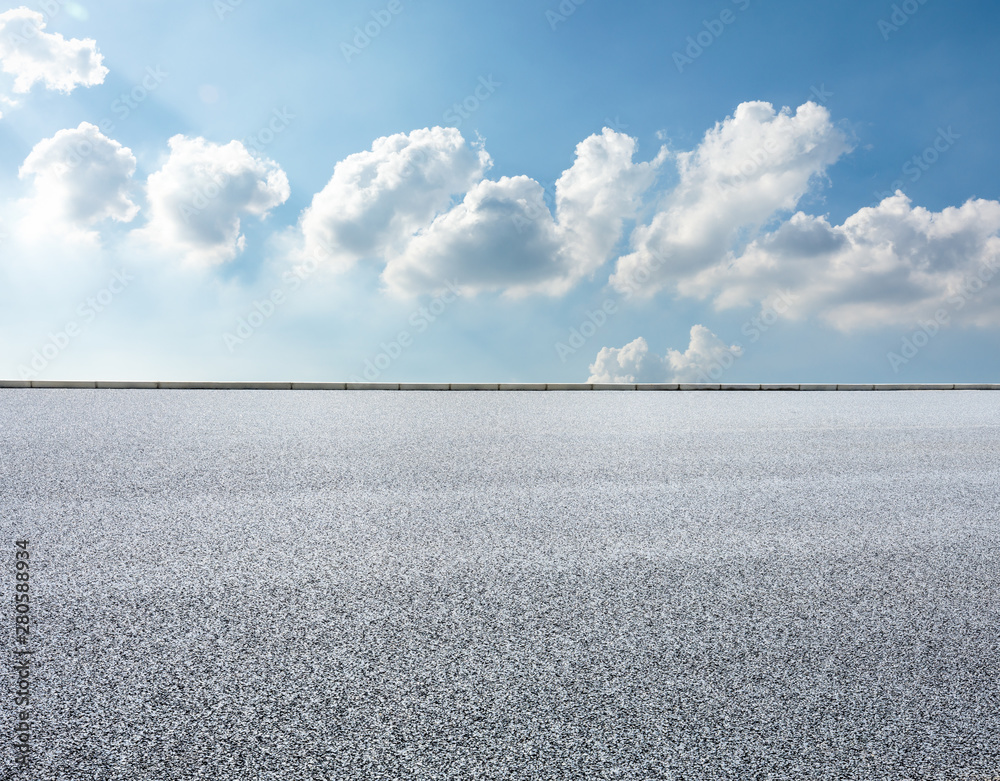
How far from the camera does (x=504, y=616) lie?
219 cm

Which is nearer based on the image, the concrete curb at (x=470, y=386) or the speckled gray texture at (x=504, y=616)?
the speckled gray texture at (x=504, y=616)

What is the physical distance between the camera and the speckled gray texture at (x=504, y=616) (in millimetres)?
1549

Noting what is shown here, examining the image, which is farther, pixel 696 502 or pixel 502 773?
pixel 696 502

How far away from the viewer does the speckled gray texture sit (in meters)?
1.55


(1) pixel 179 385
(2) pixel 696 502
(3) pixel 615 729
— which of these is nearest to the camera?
(3) pixel 615 729

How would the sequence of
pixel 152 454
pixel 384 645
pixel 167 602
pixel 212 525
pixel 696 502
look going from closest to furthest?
1. pixel 384 645
2. pixel 167 602
3. pixel 212 525
4. pixel 696 502
5. pixel 152 454

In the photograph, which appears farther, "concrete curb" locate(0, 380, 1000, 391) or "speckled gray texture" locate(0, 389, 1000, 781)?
"concrete curb" locate(0, 380, 1000, 391)

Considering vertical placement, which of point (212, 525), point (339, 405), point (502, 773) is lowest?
point (502, 773)

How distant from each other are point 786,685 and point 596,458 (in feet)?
10.4

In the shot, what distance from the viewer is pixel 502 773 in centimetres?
144

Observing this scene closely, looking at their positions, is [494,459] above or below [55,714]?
above

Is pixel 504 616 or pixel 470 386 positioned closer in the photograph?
pixel 504 616

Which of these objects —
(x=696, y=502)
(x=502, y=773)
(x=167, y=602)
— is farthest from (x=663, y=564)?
(x=167, y=602)

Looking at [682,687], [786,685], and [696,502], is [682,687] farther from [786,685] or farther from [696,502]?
[696,502]
